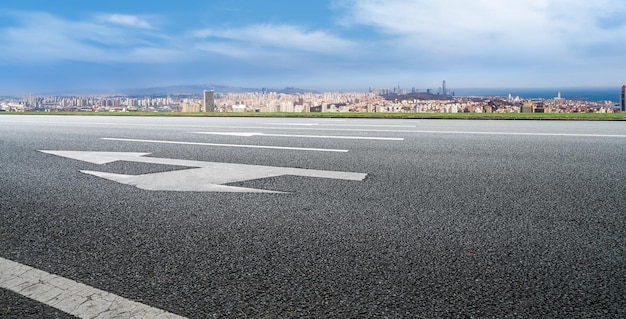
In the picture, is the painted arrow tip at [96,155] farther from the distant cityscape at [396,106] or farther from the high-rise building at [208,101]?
the high-rise building at [208,101]

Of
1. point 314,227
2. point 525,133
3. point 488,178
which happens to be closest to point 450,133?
point 525,133

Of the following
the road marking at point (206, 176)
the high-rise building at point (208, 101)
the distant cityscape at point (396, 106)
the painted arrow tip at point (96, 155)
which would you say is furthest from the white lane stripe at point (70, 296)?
the high-rise building at point (208, 101)

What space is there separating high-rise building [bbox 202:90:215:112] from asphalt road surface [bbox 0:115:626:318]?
49.7ft

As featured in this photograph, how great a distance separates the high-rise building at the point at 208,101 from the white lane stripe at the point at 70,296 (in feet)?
62.3

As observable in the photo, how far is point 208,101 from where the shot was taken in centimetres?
2106

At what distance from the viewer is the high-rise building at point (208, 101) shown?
68.2ft

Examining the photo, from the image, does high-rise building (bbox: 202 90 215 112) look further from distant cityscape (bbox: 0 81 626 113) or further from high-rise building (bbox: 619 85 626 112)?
high-rise building (bbox: 619 85 626 112)

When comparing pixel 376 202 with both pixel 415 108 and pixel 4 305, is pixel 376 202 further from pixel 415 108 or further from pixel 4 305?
pixel 415 108

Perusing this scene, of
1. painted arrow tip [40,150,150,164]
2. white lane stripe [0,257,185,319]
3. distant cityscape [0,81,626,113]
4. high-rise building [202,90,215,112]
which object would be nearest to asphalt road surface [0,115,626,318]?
white lane stripe [0,257,185,319]

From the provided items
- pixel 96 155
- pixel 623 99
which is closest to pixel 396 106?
pixel 623 99

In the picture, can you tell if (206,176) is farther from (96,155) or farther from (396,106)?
(396,106)

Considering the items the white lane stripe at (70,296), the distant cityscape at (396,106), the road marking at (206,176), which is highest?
the distant cityscape at (396,106)

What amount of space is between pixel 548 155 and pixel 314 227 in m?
4.43

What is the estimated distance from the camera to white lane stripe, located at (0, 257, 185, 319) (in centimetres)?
187
